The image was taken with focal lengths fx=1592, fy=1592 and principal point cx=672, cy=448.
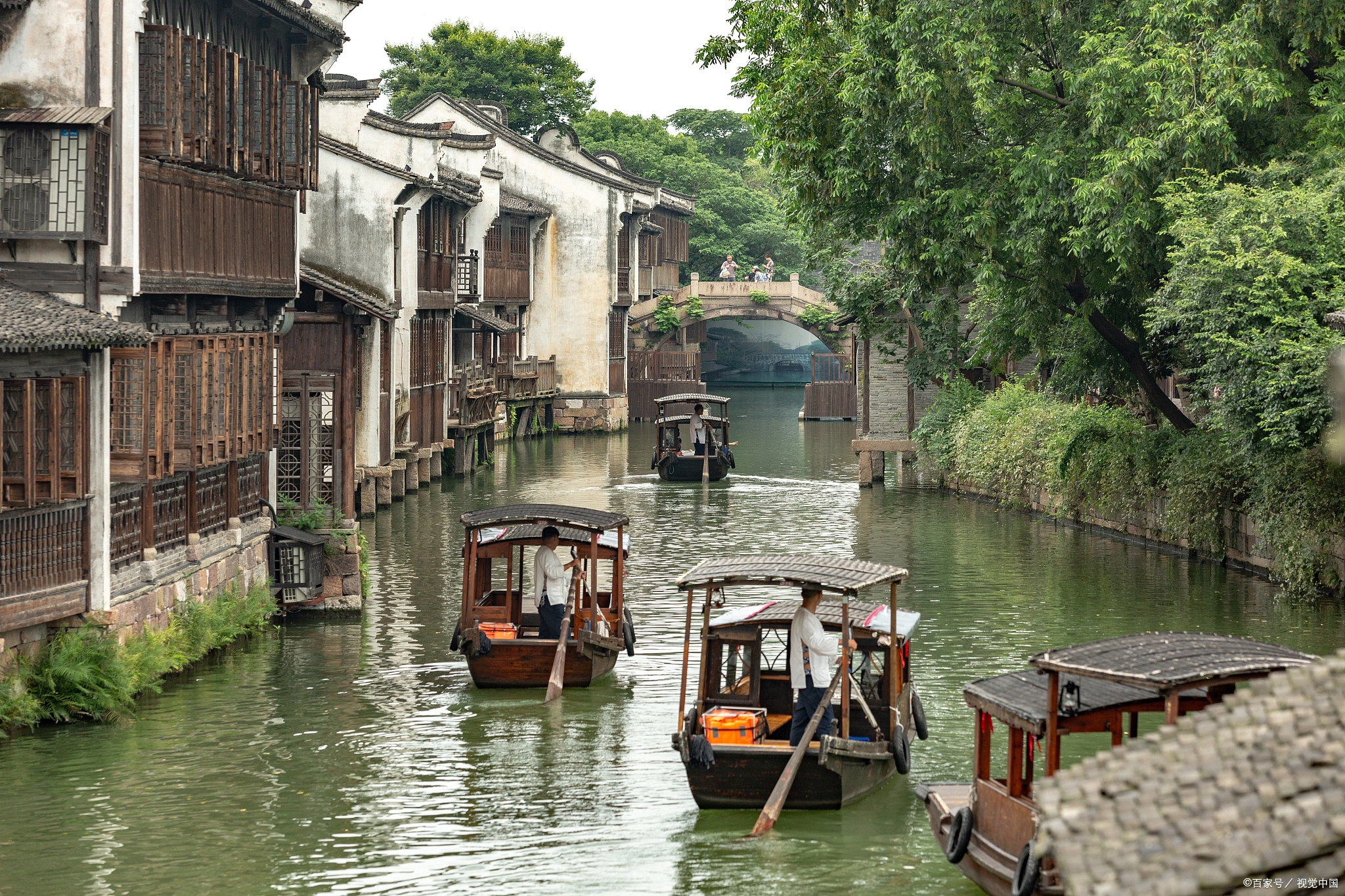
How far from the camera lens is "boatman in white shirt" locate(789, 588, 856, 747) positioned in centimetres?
1288

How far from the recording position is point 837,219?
1159 inches

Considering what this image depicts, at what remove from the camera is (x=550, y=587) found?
17281 millimetres

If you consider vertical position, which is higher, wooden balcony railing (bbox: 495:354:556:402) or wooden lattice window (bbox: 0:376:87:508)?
wooden balcony railing (bbox: 495:354:556:402)

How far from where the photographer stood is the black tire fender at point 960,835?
35.6 ft

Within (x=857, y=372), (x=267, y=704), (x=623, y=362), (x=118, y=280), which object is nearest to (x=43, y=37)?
(x=118, y=280)

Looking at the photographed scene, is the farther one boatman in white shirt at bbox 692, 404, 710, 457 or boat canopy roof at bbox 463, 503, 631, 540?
boatman in white shirt at bbox 692, 404, 710, 457

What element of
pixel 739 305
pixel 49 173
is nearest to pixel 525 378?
pixel 739 305

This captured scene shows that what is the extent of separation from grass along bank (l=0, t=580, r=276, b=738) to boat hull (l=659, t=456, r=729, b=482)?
2264 centimetres

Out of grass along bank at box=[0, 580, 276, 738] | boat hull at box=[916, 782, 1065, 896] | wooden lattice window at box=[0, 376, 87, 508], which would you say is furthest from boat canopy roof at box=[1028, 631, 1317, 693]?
grass along bank at box=[0, 580, 276, 738]

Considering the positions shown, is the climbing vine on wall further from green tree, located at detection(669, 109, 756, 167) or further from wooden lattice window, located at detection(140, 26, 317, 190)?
wooden lattice window, located at detection(140, 26, 317, 190)

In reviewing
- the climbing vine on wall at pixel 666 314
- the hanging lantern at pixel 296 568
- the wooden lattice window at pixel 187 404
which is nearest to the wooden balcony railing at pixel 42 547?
the wooden lattice window at pixel 187 404

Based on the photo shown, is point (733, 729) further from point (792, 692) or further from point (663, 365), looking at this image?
point (663, 365)

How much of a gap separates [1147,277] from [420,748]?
15789 mm

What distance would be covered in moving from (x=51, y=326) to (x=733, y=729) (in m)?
6.89
